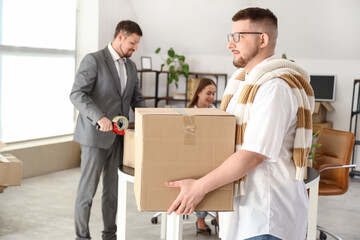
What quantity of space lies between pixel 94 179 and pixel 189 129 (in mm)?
1873

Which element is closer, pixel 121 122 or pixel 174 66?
pixel 121 122

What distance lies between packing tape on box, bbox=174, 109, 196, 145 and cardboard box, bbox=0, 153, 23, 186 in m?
2.56

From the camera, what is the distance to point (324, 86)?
20.6 ft

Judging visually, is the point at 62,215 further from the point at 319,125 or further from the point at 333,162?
the point at 319,125

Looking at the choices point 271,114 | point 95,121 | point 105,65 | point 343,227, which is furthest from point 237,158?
point 343,227

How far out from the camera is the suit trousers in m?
3.20

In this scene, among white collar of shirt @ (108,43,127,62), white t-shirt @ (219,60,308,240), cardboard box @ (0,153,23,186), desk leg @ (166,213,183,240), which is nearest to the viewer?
white t-shirt @ (219,60,308,240)

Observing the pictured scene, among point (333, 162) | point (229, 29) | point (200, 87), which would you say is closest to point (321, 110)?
point (229, 29)

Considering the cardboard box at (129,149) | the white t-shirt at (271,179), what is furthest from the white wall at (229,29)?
the white t-shirt at (271,179)

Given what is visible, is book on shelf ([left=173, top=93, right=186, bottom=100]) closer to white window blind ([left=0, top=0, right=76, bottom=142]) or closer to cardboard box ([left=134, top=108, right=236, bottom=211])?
white window blind ([left=0, top=0, right=76, bottom=142])

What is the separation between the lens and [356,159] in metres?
6.41

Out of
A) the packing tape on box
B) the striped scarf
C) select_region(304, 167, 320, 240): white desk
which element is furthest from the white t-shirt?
select_region(304, 167, 320, 240): white desk

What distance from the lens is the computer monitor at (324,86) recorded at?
6246 mm

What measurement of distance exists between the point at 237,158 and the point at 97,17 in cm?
509
